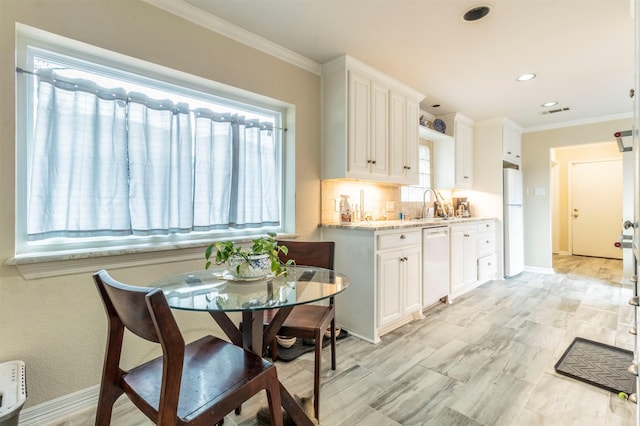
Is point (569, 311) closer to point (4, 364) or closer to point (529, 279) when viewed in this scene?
point (529, 279)

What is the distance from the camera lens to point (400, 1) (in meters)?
1.93

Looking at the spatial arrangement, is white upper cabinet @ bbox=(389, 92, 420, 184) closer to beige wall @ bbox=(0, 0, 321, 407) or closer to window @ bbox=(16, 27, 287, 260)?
window @ bbox=(16, 27, 287, 260)

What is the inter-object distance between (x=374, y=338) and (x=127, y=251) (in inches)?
74.2

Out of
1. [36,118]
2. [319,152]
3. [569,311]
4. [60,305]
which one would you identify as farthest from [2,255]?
[569,311]

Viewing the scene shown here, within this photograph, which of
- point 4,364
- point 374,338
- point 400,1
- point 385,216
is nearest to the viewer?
point 4,364

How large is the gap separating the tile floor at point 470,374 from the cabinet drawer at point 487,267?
752 mm

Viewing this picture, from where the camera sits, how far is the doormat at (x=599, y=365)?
1.88 m

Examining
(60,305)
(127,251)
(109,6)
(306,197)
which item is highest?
(109,6)

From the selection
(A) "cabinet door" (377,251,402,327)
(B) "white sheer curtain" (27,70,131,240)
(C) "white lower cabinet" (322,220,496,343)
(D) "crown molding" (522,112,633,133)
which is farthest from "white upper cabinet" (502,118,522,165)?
(B) "white sheer curtain" (27,70,131,240)

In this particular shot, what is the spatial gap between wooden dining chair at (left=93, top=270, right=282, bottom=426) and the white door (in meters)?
7.55

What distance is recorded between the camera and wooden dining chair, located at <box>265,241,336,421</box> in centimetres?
160

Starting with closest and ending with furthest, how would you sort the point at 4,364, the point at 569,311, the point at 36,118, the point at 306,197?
the point at 4,364
the point at 36,118
the point at 306,197
the point at 569,311

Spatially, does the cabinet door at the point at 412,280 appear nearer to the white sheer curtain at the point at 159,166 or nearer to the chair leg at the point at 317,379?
the chair leg at the point at 317,379

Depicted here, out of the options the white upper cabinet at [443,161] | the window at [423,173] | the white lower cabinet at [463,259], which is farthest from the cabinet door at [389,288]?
the white upper cabinet at [443,161]
